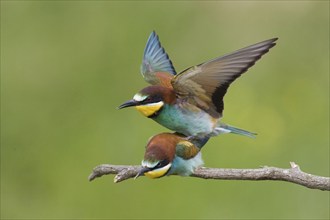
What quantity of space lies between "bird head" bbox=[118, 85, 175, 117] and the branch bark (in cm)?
11

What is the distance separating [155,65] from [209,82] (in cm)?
34

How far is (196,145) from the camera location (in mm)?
1832

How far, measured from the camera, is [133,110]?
366 centimetres

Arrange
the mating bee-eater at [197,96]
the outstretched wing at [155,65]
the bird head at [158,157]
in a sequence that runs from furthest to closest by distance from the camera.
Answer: the outstretched wing at [155,65]
the mating bee-eater at [197,96]
the bird head at [158,157]

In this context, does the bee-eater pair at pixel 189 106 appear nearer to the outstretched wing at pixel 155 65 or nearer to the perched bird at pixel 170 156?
the perched bird at pixel 170 156

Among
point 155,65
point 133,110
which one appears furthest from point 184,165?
point 133,110

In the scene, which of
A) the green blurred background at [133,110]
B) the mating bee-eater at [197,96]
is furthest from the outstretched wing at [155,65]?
the green blurred background at [133,110]

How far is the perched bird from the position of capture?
1669 mm

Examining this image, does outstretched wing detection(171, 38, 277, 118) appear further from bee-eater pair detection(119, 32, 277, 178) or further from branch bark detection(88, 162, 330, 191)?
branch bark detection(88, 162, 330, 191)

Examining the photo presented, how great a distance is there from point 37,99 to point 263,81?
91 cm

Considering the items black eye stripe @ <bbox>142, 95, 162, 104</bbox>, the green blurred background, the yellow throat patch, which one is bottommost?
the green blurred background

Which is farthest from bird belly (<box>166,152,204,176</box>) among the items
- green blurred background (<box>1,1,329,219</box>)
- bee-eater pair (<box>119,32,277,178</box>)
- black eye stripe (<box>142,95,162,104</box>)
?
green blurred background (<box>1,1,329,219</box>)

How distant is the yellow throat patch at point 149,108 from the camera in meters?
1.72

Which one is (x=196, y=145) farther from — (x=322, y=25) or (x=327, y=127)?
(x=322, y=25)
